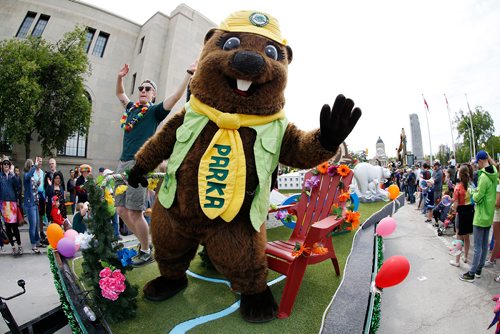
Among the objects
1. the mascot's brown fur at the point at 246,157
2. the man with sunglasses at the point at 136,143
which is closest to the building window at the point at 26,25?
the man with sunglasses at the point at 136,143

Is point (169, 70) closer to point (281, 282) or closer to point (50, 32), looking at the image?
point (50, 32)

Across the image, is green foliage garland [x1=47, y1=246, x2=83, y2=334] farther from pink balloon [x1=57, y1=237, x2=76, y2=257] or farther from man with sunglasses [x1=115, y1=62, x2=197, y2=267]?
man with sunglasses [x1=115, y1=62, x2=197, y2=267]

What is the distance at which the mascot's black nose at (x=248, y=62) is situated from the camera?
1.98 meters

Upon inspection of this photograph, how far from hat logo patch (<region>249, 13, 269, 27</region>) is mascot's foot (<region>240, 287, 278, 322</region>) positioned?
2.08m

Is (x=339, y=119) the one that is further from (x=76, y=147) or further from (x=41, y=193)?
(x=76, y=147)

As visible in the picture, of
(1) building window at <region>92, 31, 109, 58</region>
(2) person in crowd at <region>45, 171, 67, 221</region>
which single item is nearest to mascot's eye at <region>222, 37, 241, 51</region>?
(2) person in crowd at <region>45, 171, 67, 221</region>

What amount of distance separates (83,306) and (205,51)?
6.98 feet

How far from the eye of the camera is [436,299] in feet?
9.95

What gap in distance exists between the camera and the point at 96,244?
211cm

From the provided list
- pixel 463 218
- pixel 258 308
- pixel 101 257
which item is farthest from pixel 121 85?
pixel 463 218

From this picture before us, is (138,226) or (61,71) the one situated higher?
Result: (61,71)

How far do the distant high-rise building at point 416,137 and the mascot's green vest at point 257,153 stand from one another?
4124 cm

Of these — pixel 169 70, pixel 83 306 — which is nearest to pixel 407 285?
pixel 83 306

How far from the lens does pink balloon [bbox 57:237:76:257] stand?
212 cm
